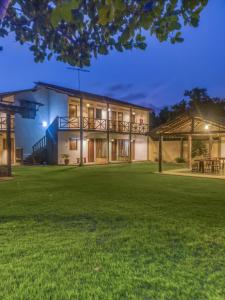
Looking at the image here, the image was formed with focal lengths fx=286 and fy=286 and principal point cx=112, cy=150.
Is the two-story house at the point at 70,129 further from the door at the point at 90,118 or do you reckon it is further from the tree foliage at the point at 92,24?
the tree foliage at the point at 92,24

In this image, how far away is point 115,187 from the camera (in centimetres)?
1073

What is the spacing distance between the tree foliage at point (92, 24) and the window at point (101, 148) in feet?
68.8

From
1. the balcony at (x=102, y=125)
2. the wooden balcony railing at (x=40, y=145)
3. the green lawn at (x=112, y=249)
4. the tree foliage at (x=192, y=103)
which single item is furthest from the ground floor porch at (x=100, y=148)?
the green lawn at (x=112, y=249)

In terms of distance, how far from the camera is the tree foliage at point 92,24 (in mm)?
2633

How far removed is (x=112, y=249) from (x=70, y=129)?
18.7 metres

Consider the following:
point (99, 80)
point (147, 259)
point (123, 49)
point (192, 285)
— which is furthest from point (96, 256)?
point (99, 80)

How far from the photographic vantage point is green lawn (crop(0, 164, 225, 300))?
3.17 m

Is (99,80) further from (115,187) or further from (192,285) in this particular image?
(192,285)

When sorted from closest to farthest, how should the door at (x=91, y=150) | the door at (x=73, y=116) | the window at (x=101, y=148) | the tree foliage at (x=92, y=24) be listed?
the tree foliage at (x=92, y=24) → the door at (x=73, y=116) → the door at (x=91, y=150) → the window at (x=101, y=148)

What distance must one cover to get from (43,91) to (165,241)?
21084 mm

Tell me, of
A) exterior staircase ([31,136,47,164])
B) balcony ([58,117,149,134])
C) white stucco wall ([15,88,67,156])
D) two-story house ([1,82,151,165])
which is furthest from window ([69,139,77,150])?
white stucco wall ([15,88,67,156])

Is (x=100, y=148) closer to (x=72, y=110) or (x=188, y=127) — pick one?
(x=72, y=110)

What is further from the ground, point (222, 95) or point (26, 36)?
point (222, 95)

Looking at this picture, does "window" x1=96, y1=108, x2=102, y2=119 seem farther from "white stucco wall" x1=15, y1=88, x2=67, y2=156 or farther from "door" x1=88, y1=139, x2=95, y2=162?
"white stucco wall" x1=15, y1=88, x2=67, y2=156
